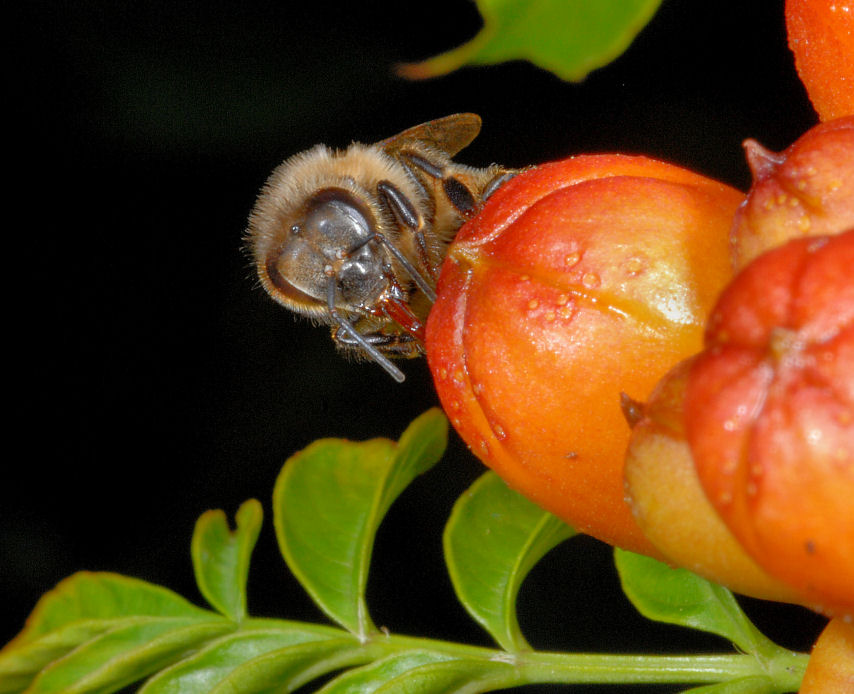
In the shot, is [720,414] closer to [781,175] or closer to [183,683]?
[781,175]

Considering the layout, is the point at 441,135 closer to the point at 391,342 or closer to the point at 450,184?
the point at 450,184

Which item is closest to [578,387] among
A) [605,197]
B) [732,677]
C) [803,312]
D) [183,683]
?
[605,197]

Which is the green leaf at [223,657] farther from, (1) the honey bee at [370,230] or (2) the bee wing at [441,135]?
(2) the bee wing at [441,135]

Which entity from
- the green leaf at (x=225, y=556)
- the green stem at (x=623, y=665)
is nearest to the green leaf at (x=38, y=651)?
the green leaf at (x=225, y=556)

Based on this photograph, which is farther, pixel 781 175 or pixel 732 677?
pixel 732 677

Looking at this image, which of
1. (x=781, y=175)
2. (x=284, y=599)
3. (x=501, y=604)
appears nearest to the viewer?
(x=781, y=175)

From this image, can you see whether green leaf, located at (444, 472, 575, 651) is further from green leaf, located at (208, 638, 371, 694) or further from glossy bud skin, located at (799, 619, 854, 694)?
glossy bud skin, located at (799, 619, 854, 694)

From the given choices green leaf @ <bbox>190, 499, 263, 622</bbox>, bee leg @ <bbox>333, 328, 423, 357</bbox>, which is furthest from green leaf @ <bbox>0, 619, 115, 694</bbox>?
bee leg @ <bbox>333, 328, 423, 357</bbox>
